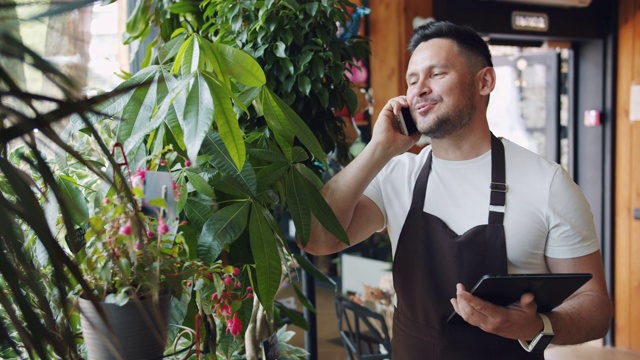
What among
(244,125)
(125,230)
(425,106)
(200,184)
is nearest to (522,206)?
(425,106)

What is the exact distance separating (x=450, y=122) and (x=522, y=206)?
31 centimetres

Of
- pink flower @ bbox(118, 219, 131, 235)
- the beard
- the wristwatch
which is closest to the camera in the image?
pink flower @ bbox(118, 219, 131, 235)

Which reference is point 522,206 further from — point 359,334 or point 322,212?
point 359,334

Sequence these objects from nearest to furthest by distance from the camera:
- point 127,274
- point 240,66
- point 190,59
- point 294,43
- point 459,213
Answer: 1. point 127,274
2. point 190,59
3. point 240,66
4. point 459,213
5. point 294,43

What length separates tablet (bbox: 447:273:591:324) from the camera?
1536 mm

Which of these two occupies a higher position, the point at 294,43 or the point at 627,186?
the point at 294,43

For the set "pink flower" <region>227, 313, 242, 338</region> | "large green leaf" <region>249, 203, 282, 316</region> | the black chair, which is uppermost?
"large green leaf" <region>249, 203, 282, 316</region>

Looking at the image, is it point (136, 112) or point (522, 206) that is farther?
point (522, 206)

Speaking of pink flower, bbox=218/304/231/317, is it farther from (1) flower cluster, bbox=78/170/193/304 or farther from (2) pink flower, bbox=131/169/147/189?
(2) pink flower, bbox=131/169/147/189

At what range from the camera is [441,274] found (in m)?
1.93

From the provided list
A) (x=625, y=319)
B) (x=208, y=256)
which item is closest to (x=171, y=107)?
(x=208, y=256)

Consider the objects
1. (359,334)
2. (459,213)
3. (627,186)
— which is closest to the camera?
(459,213)

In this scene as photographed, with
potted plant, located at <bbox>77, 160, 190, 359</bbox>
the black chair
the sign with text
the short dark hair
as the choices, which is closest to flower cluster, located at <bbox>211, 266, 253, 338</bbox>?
potted plant, located at <bbox>77, 160, 190, 359</bbox>

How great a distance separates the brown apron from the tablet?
0.18m
